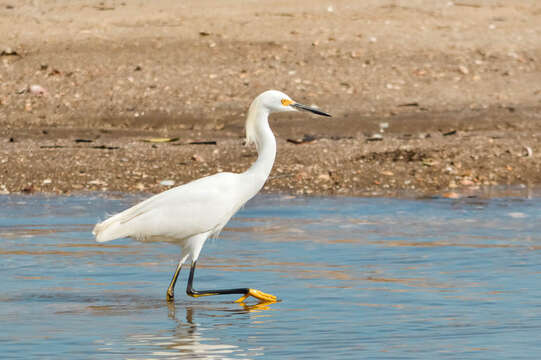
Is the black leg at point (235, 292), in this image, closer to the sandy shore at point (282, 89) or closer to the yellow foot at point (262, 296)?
the yellow foot at point (262, 296)

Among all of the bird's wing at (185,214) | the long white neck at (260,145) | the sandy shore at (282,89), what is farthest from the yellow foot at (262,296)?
the sandy shore at (282,89)

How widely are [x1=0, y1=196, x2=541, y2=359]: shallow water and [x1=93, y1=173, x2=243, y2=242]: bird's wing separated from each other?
447 millimetres

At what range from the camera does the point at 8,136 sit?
16.3m

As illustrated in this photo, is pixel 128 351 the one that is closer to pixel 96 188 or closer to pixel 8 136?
pixel 96 188

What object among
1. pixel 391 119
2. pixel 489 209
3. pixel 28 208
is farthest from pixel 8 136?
pixel 489 209

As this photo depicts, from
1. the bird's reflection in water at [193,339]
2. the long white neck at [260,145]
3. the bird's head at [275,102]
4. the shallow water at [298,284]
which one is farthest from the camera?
the bird's head at [275,102]

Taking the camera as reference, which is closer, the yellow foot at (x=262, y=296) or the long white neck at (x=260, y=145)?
the yellow foot at (x=262, y=296)

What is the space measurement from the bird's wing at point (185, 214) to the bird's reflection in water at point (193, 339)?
628 millimetres

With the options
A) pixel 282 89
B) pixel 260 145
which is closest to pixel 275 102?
pixel 260 145

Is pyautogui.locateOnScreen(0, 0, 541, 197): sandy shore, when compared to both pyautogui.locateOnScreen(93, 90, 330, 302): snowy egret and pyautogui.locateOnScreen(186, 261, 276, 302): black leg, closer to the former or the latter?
pyautogui.locateOnScreen(93, 90, 330, 302): snowy egret

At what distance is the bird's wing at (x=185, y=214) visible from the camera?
854 cm

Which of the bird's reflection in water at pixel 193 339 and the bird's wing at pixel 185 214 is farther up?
the bird's wing at pixel 185 214

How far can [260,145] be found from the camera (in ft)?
28.1

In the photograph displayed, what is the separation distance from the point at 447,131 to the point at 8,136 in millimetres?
5899
